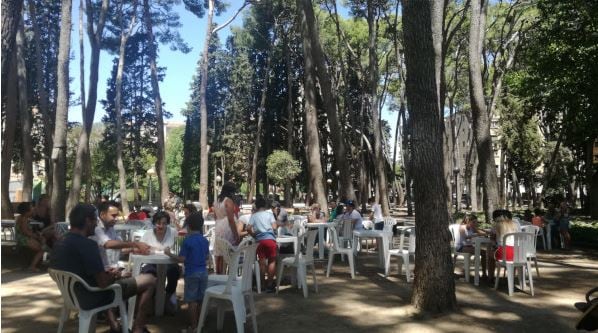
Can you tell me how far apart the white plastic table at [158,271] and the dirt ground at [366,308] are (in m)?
0.18

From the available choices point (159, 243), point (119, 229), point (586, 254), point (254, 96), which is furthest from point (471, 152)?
point (159, 243)

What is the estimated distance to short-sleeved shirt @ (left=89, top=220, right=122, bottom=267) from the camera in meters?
5.67

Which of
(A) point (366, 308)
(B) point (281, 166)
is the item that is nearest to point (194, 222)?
(A) point (366, 308)

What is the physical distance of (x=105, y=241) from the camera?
5703mm

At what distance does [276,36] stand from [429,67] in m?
29.4

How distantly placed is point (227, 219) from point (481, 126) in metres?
9.35

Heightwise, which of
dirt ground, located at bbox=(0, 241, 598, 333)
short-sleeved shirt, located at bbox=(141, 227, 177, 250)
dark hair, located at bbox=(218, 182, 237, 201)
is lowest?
dirt ground, located at bbox=(0, 241, 598, 333)

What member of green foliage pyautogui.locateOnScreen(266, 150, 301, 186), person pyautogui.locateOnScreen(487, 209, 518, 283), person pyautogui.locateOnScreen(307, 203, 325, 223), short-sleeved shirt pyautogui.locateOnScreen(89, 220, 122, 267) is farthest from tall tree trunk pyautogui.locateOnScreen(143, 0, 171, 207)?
person pyautogui.locateOnScreen(487, 209, 518, 283)

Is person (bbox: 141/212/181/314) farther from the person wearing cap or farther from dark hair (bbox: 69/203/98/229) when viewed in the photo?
the person wearing cap

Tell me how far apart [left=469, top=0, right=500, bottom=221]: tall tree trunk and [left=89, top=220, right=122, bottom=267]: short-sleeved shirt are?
1034 centimetres

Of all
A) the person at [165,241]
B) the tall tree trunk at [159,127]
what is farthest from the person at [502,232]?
the tall tree trunk at [159,127]

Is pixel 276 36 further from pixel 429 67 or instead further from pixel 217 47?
pixel 429 67

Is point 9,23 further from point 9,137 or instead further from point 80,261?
point 9,137

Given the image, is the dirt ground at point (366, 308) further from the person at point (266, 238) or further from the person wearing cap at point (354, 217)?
the person wearing cap at point (354, 217)
